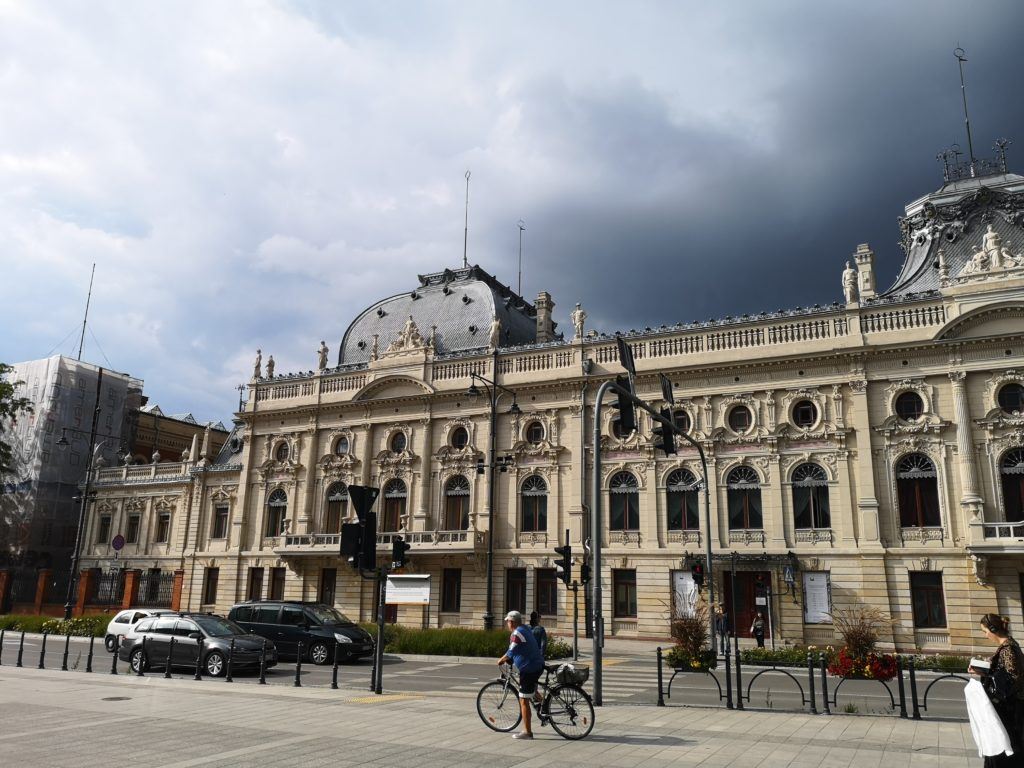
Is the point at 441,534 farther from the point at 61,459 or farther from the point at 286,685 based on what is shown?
the point at 61,459

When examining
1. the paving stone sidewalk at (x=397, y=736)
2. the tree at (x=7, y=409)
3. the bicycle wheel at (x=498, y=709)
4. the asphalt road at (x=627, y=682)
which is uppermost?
the tree at (x=7, y=409)

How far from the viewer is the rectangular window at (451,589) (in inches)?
1581

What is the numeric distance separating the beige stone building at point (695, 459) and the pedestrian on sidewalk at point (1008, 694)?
2527 cm

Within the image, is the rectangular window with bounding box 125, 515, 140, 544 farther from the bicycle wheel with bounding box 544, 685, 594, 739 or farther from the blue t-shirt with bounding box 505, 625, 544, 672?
the bicycle wheel with bounding box 544, 685, 594, 739

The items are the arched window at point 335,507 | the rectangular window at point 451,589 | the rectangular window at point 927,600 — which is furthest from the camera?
the arched window at point 335,507

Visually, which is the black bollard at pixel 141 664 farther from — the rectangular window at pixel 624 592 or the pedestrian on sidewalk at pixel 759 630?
the pedestrian on sidewalk at pixel 759 630

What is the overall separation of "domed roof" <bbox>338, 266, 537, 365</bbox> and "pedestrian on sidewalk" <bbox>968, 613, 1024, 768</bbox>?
37719 mm

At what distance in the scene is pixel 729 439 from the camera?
1420 inches

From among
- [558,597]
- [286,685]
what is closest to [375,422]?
[558,597]

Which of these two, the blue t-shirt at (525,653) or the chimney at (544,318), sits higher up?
the chimney at (544,318)

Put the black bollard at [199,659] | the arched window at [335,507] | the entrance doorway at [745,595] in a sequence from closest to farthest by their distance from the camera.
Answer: the black bollard at [199,659] → the entrance doorway at [745,595] → the arched window at [335,507]

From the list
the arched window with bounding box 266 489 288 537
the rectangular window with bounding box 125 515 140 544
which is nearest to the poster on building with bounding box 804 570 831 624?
the arched window with bounding box 266 489 288 537

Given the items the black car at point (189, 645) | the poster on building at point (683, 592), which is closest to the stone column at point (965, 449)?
the poster on building at point (683, 592)

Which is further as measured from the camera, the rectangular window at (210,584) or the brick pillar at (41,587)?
the rectangular window at (210,584)
